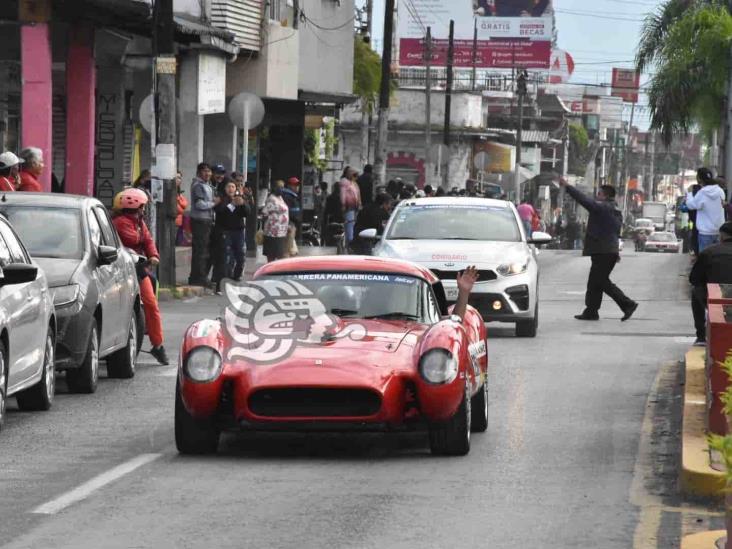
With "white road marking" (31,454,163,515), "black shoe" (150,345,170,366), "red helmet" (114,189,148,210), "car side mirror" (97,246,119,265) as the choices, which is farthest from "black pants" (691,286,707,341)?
"white road marking" (31,454,163,515)

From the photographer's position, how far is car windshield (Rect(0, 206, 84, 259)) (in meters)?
15.4

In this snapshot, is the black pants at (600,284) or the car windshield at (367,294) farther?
the black pants at (600,284)

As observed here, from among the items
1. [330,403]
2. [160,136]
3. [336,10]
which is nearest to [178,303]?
[160,136]

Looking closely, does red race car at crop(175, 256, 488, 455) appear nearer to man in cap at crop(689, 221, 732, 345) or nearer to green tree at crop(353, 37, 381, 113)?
man in cap at crop(689, 221, 732, 345)

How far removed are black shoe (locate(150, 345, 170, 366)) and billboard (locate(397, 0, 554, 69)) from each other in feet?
239

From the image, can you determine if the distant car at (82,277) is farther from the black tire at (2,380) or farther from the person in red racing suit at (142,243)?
the black tire at (2,380)

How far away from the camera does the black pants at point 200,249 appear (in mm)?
28531

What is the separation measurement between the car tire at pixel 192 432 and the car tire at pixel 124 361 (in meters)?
5.09

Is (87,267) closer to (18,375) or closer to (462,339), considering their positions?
(18,375)

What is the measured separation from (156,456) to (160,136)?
1581cm

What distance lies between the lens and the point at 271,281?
1255 cm

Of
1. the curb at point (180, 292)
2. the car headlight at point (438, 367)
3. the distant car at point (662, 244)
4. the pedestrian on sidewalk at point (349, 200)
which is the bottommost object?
the distant car at point (662, 244)

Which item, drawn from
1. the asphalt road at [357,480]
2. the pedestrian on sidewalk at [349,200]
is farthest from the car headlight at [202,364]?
the pedestrian on sidewalk at [349,200]

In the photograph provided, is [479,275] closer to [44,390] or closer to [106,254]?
[106,254]
